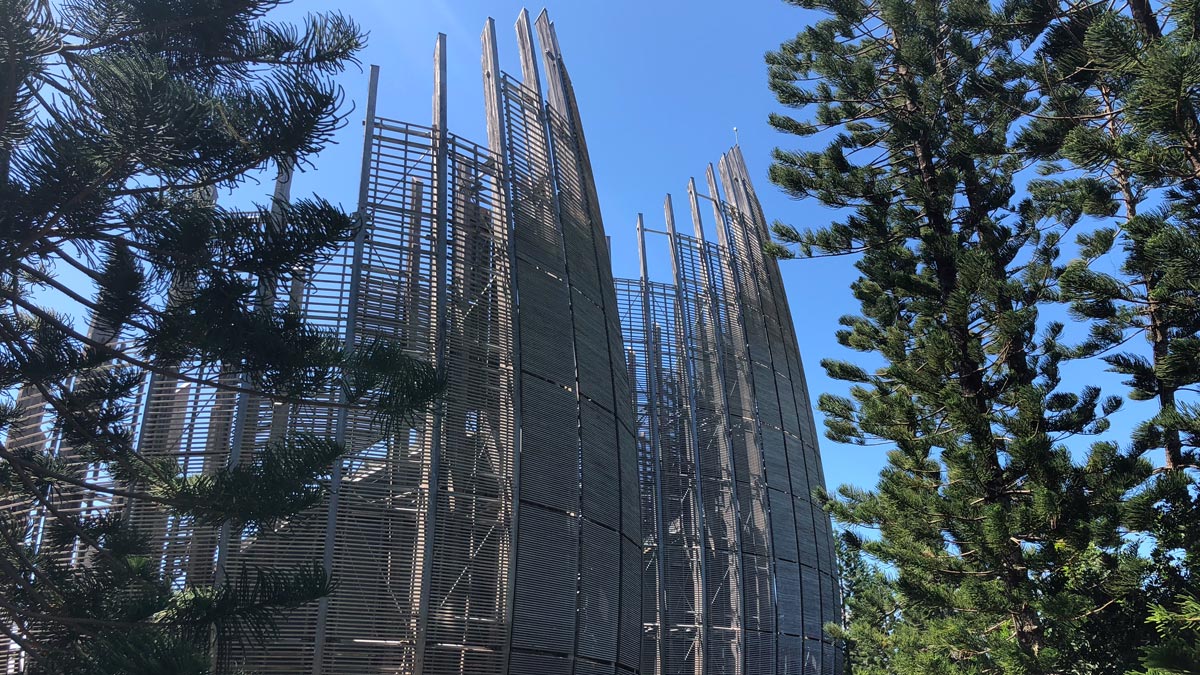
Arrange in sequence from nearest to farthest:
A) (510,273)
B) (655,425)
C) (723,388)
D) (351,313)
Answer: (351,313) → (510,273) → (655,425) → (723,388)

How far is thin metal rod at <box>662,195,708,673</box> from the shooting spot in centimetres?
1560

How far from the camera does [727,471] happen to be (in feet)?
56.7

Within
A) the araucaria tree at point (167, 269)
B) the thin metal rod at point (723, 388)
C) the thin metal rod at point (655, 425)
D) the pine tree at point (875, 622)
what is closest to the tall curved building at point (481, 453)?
the araucaria tree at point (167, 269)

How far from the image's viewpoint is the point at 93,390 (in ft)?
23.6

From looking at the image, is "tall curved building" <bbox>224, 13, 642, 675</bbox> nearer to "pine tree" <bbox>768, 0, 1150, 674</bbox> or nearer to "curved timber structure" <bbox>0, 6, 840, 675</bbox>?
"curved timber structure" <bbox>0, 6, 840, 675</bbox>

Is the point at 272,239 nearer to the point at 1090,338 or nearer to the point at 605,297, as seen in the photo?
the point at 605,297

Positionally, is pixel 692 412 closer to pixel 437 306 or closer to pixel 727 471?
pixel 727 471

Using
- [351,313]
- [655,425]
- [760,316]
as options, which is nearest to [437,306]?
[351,313]

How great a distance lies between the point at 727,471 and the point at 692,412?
4.31ft

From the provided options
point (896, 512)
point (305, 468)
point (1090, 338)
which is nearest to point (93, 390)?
point (305, 468)

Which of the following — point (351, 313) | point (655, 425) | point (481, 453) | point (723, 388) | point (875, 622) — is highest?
point (723, 388)

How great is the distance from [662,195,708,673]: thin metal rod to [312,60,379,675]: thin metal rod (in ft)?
29.1

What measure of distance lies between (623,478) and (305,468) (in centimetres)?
545

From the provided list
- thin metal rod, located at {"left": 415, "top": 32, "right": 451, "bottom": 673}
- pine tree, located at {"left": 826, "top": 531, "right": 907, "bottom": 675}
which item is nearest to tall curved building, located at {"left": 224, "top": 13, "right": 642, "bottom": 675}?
thin metal rod, located at {"left": 415, "top": 32, "right": 451, "bottom": 673}
